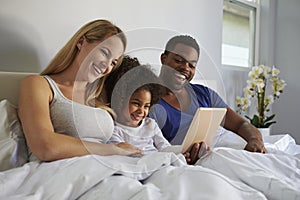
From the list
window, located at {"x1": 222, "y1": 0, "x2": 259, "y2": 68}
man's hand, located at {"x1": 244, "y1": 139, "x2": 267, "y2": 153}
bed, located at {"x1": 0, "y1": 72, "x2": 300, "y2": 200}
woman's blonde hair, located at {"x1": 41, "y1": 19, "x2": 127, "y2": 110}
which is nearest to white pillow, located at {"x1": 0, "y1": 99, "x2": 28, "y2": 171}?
bed, located at {"x1": 0, "y1": 72, "x2": 300, "y2": 200}

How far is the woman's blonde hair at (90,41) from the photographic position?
47.3 inches

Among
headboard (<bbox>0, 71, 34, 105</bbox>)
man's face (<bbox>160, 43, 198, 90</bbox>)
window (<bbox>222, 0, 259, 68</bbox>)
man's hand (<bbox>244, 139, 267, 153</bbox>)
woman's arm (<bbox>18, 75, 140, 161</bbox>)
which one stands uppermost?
window (<bbox>222, 0, 259, 68</bbox>)

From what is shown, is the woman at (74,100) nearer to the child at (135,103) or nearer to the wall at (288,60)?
the child at (135,103)

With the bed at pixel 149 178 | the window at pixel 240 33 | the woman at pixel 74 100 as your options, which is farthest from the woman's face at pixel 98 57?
the window at pixel 240 33

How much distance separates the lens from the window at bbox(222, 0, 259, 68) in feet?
9.23

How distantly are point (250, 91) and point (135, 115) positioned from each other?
5.43ft

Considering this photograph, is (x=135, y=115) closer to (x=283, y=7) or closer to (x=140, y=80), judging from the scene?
(x=140, y=80)

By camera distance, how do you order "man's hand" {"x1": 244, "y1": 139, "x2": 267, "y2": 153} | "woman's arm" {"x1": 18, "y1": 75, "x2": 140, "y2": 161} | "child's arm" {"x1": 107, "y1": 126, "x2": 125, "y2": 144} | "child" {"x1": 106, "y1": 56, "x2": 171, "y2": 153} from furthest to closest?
"man's hand" {"x1": 244, "y1": 139, "x2": 267, "y2": 153} < "child's arm" {"x1": 107, "y1": 126, "x2": 125, "y2": 144} < "child" {"x1": 106, "y1": 56, "x2": 171, "y2": 153} < "woman's arm" {"x1": 18, "y1": 75, "x2": 140, "y2": 161}

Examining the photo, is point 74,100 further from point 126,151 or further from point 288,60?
point 288,60

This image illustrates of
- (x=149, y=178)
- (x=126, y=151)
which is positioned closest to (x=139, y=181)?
(x=149, y=178)

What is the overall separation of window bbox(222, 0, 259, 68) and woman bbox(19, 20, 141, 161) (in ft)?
5.75

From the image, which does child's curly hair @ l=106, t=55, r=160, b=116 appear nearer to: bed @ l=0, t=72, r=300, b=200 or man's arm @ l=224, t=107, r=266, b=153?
bed @ l=0, t=72, r=300, b=200

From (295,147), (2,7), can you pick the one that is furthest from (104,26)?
(295,147)

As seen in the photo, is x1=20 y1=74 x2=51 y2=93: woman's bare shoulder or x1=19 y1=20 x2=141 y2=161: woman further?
x1=20 y1=74 x2=51 y2=93: woman's bare shoulder
